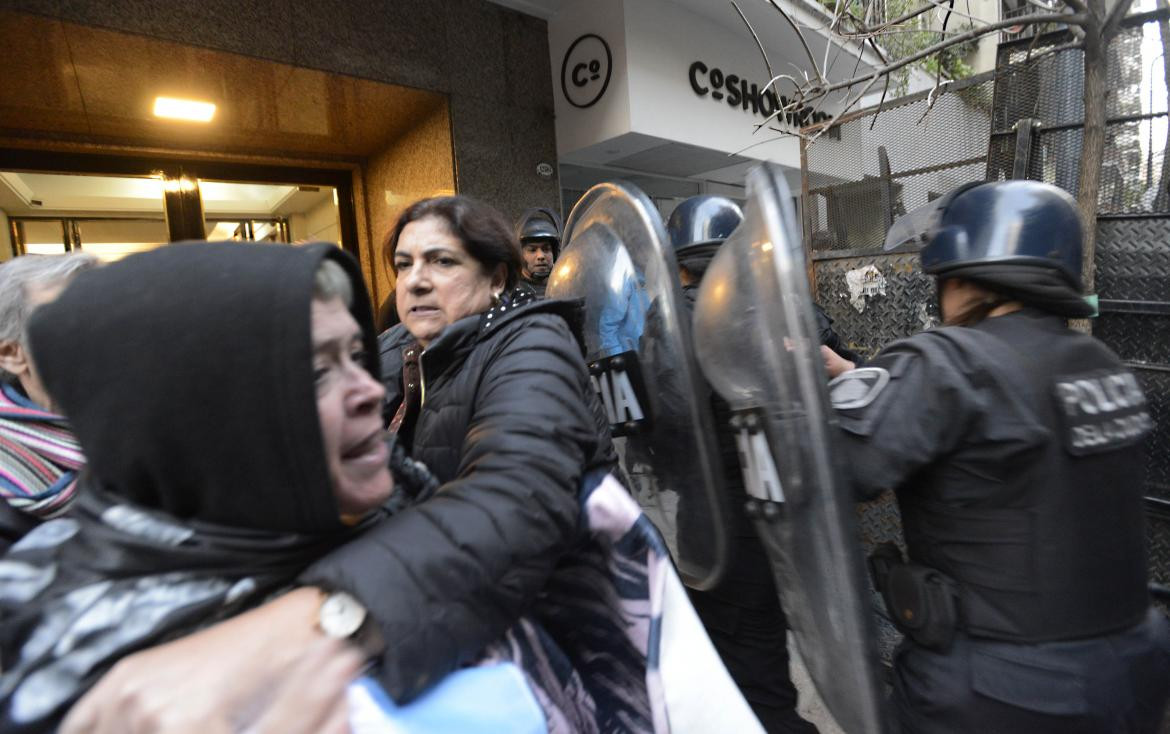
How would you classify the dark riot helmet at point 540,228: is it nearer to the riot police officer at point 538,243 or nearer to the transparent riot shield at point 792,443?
the riot police officer at point 538,243

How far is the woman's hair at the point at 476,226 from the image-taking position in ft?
6.14

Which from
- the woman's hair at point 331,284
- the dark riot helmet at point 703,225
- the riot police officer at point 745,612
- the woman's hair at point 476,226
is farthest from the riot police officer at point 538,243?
the woman's hair at point 331,284

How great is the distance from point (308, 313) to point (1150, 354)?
3.22 m

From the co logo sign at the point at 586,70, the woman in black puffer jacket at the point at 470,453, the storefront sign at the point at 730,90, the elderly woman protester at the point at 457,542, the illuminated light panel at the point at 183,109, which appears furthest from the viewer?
the storefront sign at the point at 730,90

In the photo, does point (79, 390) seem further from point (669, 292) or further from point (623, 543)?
point (669, 292)

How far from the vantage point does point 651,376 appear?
1772 mm

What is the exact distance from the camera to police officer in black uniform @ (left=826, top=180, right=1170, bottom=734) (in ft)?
4.73

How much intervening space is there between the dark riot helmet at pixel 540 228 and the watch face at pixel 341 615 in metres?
3.77

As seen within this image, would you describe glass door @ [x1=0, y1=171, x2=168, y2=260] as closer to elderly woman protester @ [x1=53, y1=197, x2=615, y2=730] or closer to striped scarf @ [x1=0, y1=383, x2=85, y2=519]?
striped scarf @ [x1=0, y1=383, x2=85, y2=519]

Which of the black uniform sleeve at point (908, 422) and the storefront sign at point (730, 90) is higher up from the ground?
the storefront sign at point (730, 90)

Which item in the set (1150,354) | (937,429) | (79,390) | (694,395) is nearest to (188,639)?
(79,390)

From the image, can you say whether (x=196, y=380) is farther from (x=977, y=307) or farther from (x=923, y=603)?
(x=977, y=307)

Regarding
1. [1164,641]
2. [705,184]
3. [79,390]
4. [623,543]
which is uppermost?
[705,184]

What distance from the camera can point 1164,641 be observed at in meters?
1.57
